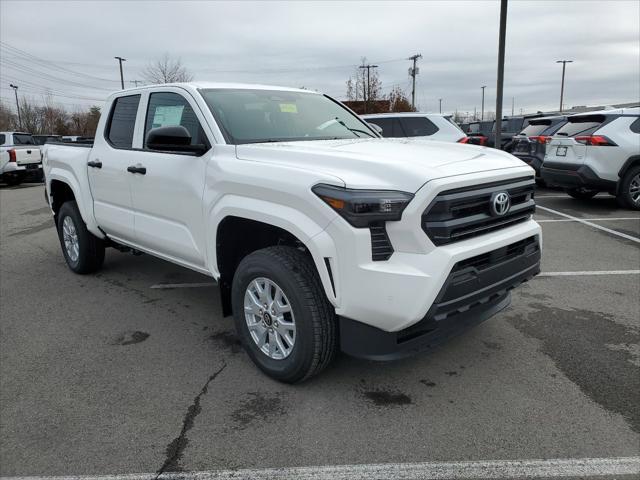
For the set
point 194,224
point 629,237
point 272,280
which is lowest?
point 629,237

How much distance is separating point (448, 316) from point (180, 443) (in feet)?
5.33

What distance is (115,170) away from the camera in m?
4.78

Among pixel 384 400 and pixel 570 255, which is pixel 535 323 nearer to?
pixel 384 400

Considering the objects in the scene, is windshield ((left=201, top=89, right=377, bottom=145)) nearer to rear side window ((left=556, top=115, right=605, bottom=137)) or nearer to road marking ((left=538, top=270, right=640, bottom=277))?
road marking ((left=538, top=270, right=640, bottom=277))

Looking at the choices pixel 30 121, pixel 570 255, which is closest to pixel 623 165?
pixel 570 255

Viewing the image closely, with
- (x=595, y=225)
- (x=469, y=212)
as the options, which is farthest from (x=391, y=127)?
(x=469, y=212)

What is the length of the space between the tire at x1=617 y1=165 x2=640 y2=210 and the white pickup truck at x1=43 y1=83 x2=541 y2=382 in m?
6.93

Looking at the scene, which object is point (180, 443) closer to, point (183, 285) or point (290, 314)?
point (290, 314)

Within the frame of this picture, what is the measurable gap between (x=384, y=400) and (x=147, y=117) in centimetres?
317

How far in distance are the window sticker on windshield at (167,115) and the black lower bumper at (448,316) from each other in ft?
7.46

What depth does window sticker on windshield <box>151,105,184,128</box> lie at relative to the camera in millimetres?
4160

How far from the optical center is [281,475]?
8.27ft

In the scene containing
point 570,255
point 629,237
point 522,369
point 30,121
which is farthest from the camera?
point 30,121

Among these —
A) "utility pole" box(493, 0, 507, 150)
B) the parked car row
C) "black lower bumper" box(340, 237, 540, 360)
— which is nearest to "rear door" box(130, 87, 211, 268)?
"black lower bumper" box(340, 237, 540, 360)
